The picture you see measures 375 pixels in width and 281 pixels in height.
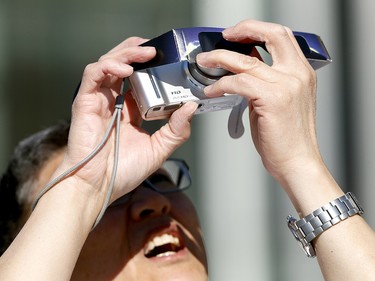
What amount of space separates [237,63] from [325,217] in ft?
1.16

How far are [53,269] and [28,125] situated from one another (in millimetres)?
2001

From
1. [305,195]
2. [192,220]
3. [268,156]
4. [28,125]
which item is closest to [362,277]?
[305,195]

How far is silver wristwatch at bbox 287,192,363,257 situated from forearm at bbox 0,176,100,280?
0.45m

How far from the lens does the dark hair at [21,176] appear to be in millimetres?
2018

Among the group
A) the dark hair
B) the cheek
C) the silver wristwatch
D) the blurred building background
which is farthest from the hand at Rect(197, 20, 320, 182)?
the blurred building background

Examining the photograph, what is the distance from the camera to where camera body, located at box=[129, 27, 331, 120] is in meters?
1.55

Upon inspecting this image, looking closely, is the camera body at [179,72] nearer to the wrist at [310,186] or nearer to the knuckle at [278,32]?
the knuckle at [278,32]

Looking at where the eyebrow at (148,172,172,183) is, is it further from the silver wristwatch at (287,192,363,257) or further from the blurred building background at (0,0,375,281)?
the blurred building background at (0,0,375,281)

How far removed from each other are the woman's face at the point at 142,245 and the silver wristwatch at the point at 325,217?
1.38ft

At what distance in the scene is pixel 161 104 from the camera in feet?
5.13

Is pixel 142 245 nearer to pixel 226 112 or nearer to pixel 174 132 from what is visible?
pixel 174 132

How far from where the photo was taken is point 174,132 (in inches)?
65.9

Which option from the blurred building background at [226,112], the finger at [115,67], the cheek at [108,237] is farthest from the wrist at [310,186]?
the blurred building background at [226,112]

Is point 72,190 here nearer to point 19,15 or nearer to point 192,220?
point 192,220
